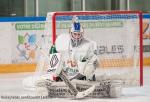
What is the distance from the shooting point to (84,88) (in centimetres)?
606

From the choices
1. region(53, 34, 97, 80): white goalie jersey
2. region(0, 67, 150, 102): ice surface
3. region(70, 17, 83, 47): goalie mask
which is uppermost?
region(70, 17, 83, 47): goalie mask

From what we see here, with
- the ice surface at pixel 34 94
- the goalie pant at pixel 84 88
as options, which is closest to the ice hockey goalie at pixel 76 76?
the goalie pant at pixel 84 88

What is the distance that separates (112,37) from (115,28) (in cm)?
19

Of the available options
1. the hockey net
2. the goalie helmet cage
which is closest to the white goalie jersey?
the hockey net

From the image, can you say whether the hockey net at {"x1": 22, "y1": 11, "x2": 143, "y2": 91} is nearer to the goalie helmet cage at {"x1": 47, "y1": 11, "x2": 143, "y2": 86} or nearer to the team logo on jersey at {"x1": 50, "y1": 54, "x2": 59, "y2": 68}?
the goalie helmet cage at {"x1": 47, "y1": 11, "x2": 143, "y2": 86}

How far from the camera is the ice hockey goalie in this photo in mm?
6043

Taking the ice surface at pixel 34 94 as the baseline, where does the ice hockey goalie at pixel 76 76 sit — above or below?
above

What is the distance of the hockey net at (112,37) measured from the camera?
647 centimetres

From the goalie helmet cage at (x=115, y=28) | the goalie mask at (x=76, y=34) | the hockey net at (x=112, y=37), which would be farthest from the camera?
the goalie helmet cage at (x=115, y=28)

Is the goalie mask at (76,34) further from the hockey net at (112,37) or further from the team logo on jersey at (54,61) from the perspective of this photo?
the team logo on jersey at (54,61)

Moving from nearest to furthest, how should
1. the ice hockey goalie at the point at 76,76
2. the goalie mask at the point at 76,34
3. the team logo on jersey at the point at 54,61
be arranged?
the team logo on jersey at the point at 54,61
the ice hockey goalie at the point at 76,76
the goalie mask at the point at 76,34

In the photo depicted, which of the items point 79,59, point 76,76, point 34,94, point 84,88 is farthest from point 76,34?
point 34,94

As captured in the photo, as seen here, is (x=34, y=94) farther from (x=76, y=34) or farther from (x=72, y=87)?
(x=76, y=34)

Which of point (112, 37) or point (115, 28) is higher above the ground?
point (115, 28)
